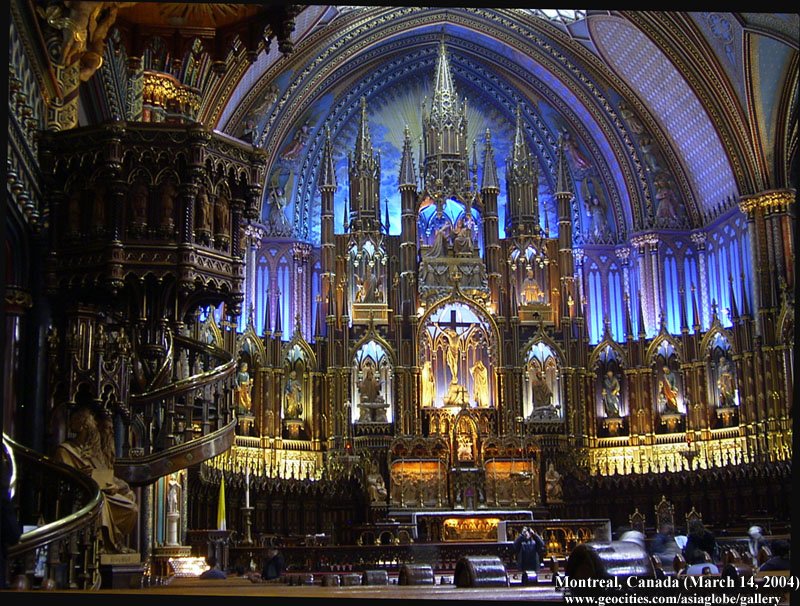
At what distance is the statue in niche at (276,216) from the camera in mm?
31105

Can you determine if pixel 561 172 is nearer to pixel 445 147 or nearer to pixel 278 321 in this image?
pixel 445 147

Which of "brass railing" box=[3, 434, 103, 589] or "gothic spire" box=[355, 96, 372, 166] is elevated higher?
"gothic spire" box=[355, 96, 372, 166]

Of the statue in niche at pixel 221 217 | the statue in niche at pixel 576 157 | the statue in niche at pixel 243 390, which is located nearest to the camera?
the statue in niche at pixel 221 217

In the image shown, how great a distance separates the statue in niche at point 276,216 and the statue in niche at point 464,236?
468 centimetres

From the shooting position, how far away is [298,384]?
2898 centimetres

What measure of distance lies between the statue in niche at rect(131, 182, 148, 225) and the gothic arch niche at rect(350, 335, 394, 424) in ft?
47.4

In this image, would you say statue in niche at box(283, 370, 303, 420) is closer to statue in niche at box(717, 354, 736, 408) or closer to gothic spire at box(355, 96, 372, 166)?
gothic spire at box(355, 96, 372, 166)

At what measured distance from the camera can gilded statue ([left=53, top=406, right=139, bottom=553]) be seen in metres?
14.1

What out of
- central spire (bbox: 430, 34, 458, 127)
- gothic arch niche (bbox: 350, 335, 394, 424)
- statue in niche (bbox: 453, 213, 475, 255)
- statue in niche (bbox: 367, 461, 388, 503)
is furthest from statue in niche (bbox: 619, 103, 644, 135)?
statue in niche (bbox: 367, 461, 388, 503)

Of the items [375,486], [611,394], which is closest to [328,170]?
[375,486]

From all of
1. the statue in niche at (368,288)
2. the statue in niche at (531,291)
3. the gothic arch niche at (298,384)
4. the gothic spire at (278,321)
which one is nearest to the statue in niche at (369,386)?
the gothic arch niche at (298,384)

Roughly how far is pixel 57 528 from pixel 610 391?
21398 millimetres

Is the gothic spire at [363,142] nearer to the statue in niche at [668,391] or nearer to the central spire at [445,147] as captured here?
the central spire at [445,147]

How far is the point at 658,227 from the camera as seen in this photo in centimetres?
3122
